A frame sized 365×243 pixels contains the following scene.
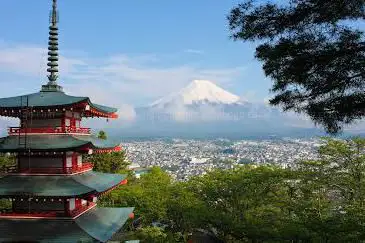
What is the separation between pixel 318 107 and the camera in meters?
10.2

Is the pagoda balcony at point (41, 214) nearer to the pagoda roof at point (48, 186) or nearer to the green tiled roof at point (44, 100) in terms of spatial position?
the pagoda roof at point (48, 186)

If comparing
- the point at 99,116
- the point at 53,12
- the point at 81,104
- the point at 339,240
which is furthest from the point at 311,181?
the point at 53,12

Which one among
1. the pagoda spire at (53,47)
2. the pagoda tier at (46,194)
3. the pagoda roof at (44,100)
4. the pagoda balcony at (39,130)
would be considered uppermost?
the pagoda spire at (53,47)

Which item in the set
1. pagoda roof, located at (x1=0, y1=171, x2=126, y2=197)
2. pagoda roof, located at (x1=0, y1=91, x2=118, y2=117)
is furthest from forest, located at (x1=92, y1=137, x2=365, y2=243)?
pagoda roof, located at (x1=0, y1=91, x2=118, y2=117)

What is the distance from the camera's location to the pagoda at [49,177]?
639 inches

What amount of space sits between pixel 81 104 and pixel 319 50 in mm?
10387

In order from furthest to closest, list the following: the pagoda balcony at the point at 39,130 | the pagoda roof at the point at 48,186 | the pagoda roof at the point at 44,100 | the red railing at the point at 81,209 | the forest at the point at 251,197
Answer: the forest at the point at 251,197
the pagoda balcony at the point at 39,130
the pagoda roof at the point at 44,100
the red railing at the point at 81,209
the pagoda roof at the point at 48,186

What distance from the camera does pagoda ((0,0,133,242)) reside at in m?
16.2

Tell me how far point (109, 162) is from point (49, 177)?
27.1 metres

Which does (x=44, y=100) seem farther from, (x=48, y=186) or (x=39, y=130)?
(x=48, y=186)

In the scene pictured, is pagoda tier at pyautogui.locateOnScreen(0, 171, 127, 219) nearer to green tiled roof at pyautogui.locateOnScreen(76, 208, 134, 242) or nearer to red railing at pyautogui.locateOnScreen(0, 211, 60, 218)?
red railing at pyautogui.locateOnScreen(0, 211, 60, 218)

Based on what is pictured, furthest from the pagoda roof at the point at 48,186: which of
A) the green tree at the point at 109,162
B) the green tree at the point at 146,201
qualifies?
the green tree at the point at 109,162

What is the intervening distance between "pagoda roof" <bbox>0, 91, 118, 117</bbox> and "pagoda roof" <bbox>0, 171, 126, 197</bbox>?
2787mm

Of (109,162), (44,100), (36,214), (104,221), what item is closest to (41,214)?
(36,214)
